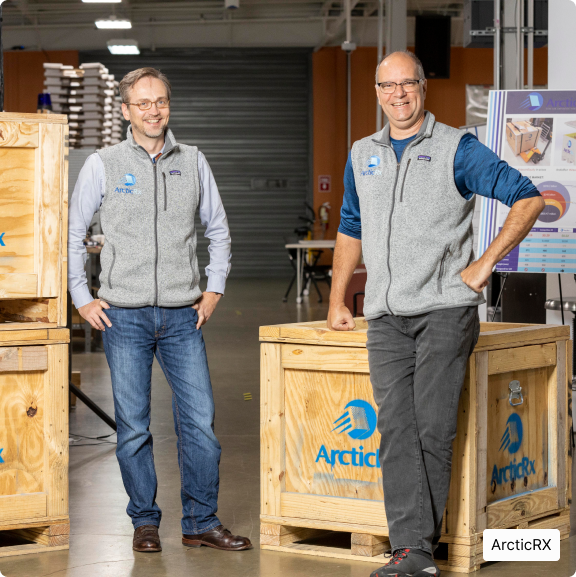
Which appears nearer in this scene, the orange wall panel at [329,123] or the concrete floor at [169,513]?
the concrete floor at [169,513]

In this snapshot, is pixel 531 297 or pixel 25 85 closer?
pixel 531 297

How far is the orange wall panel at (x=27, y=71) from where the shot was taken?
18.7 meters

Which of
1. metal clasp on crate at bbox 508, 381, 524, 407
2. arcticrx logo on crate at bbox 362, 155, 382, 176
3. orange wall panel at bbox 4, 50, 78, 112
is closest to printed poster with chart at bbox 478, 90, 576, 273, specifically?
metal clasp on crate at bbox 508, 381, 524, 407

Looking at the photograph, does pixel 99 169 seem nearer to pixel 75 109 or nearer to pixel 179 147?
pixel 179 147

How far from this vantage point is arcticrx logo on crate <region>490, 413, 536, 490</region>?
3.20m

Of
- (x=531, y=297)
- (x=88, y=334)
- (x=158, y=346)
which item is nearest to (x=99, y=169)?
(x=158, y=346)

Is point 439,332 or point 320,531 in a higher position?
point 439,332

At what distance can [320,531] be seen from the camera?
3.51 meters

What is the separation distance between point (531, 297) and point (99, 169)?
3.91m

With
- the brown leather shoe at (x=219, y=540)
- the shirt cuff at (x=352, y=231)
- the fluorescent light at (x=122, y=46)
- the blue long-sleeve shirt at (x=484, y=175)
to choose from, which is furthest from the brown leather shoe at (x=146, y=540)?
the fluorescent light at (x=122, y=46)

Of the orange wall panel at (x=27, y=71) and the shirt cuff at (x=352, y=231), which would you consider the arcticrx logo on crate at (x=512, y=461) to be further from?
the orange wall panel at (x=27, y=71)

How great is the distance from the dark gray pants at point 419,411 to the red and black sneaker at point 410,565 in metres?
0.02

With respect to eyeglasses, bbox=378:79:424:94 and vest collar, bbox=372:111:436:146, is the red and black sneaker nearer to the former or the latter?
vest collar, bbox=372:111:436:146

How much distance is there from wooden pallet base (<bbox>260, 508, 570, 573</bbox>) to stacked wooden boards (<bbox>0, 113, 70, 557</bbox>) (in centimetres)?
84
